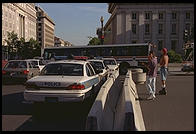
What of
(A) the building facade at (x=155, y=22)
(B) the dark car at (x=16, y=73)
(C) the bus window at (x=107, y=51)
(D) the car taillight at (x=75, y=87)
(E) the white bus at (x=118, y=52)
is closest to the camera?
(D) the car taillight at (x=75, y=87)

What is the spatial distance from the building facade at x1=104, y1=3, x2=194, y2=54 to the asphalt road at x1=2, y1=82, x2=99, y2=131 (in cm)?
6845

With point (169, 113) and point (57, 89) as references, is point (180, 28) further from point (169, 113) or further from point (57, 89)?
point (57, 89)

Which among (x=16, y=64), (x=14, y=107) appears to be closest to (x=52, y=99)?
(x=14, y=107)

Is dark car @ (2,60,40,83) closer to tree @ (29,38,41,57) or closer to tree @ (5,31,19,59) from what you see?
tree @ (5,31,19,59)

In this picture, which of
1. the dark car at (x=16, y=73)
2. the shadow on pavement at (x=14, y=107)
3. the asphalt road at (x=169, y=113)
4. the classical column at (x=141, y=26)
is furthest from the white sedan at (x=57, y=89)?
the classical column at (x=141, y=26)

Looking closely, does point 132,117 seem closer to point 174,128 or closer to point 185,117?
point 174,128

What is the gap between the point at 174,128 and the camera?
19.5ft

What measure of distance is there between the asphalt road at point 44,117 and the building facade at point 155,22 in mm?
A: 68455

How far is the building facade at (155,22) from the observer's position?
75062 millimetres

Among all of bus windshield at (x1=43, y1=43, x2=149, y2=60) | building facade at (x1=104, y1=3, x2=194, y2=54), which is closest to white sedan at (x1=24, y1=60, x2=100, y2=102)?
bus windshield at (x1=43, y1=43, x2=149, y2=60)

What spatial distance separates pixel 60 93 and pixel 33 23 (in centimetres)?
12963

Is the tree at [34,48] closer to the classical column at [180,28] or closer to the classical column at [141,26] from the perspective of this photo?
the classical column at [141,26]

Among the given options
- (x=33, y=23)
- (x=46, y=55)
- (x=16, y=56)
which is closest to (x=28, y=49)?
(x=16, y=56)

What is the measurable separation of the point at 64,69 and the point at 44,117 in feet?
5.89
